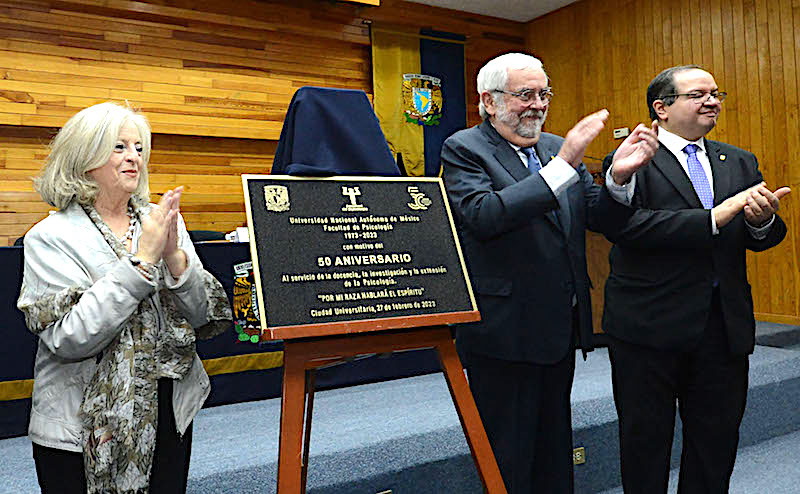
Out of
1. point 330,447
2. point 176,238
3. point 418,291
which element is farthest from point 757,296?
point 176,238

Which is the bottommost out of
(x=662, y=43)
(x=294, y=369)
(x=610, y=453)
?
(x=610, y=453)

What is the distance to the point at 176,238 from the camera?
4.74 ft

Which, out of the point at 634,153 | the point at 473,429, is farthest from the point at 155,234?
the point at 634,153

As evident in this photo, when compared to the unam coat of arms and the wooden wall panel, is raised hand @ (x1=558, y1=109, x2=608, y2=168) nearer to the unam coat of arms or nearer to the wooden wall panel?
the wooden wall panel

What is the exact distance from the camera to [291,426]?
55.2 inches

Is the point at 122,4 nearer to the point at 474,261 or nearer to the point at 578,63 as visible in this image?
the point at 578,63

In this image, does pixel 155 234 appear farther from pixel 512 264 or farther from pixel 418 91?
pixel 418 91

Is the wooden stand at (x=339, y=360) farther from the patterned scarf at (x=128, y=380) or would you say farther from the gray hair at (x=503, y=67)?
the gray hair at (x=503, y=67)

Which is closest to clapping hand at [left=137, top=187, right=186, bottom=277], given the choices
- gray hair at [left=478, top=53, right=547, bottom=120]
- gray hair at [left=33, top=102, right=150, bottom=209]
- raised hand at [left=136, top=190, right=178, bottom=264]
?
raised hand at [left=136, top=190, right=178, bottom=264]

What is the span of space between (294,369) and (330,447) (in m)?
1.09

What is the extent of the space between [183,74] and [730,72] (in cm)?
496

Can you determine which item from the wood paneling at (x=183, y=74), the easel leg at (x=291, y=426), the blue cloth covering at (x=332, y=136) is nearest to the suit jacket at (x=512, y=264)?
the blue cloth covering at (x=332, y=136)

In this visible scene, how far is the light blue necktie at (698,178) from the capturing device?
185 cm

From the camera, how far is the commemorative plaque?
1434mm
